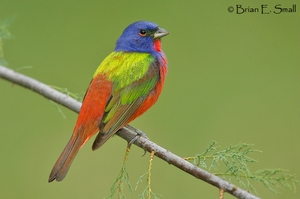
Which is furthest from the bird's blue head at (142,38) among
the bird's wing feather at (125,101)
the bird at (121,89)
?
the bird's wing feather at (125,101)

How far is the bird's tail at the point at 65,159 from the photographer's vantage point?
13.1ft

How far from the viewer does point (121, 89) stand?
4672mm

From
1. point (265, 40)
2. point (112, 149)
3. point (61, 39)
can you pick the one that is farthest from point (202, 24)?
point (112, 149)

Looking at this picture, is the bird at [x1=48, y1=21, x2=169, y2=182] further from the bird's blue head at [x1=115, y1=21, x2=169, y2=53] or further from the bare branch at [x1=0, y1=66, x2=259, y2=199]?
the bare branch at [x1=0, y1=66, x2=259, y2=199]

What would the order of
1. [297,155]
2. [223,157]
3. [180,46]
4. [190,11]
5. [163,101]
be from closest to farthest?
[223,157] → [297,155] → [163,101] → [180,46] → [190,11]

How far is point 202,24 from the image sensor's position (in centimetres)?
902

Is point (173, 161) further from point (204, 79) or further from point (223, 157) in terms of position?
point (204, 79)

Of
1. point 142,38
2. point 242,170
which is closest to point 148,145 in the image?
point 242,170

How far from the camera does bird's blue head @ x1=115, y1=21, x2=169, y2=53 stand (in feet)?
17.5

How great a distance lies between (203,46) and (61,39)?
2513 millimetres

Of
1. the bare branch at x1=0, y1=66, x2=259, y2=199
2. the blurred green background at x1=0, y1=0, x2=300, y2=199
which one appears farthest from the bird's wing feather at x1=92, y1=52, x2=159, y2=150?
the blurred green background at x1=0, y1=0, x2=300, y2=199

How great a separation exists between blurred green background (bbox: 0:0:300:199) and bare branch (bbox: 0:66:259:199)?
1.90 meters

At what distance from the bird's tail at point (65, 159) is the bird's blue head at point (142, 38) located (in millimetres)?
1399

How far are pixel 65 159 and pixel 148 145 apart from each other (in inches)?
30.1
